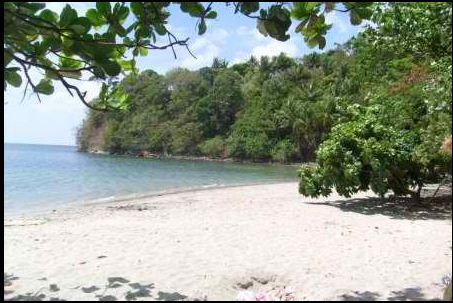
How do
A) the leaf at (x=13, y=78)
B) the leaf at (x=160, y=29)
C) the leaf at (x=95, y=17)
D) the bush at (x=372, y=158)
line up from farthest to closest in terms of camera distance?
the bush at (x=372, y=158), the leaf at (x=160, y=29), the leaf at (x=13, y=78), the leaf at (x=95, y=17)

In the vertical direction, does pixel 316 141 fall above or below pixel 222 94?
below

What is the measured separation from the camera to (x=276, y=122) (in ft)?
197

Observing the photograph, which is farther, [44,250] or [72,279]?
[44,250]

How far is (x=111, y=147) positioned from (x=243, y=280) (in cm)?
7774

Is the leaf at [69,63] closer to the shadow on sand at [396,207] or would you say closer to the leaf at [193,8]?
the leaf at [193,8]

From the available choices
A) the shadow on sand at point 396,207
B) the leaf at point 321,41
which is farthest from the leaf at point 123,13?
the shadow on sand at point 396,207

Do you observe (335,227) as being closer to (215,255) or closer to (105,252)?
(215,255)

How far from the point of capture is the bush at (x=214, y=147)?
221ft

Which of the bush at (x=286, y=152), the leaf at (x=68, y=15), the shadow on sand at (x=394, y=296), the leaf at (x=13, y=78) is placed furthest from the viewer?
the bush at (x=286, y=152)

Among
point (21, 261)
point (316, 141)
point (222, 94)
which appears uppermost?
point (222, 94)

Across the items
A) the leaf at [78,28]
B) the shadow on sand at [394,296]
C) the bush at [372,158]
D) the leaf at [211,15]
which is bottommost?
the shadow on sand at [394,296]

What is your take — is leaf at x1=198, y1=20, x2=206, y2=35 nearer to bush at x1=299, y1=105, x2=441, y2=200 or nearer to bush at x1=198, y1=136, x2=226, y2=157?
bush at x1=299, y1=105, x2=441, y2=200

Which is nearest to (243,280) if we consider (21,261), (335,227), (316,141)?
(21,261)

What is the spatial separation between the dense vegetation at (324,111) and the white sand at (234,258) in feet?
4.36
